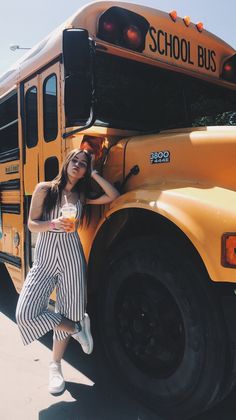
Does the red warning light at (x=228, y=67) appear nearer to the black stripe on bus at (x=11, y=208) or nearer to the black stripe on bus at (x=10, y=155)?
the black stripe on bus at (x=10, y=155)

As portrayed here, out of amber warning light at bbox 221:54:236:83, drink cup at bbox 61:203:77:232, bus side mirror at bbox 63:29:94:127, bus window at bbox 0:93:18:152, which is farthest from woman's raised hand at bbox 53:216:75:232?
amber warning light at bbox 221:54:236:83

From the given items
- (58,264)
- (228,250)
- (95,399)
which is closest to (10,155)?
(58,264)

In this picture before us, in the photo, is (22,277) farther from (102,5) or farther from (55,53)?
(102,5)

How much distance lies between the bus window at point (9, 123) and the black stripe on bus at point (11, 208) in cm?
53

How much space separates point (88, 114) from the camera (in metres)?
2.52

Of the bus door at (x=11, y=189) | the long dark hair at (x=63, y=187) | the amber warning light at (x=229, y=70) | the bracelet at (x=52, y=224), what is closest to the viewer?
the bracelet at (x=52, y=224)

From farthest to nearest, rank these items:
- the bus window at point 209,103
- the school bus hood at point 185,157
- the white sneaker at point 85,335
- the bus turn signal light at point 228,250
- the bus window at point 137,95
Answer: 1. the bus window at point 209,103
2. the bus window at point 137,95
3. the white sneaker at point 85,335
4. the school bus hood at point 185,157
5. the bus turn signal light at point 228,250

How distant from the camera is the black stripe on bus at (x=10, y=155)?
3.70 meters

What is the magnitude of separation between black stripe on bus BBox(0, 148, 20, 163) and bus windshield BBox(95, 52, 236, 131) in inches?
46.3

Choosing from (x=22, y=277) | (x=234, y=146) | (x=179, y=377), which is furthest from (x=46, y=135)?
(x=179, y=377)

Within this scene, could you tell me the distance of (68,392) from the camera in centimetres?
261

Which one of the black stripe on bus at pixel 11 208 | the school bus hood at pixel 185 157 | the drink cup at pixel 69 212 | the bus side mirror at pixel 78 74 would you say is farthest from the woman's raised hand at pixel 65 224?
the black stripe on bus at pixel 11 208

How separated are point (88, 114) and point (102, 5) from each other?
29.8 inches

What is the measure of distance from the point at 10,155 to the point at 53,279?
171 cm
